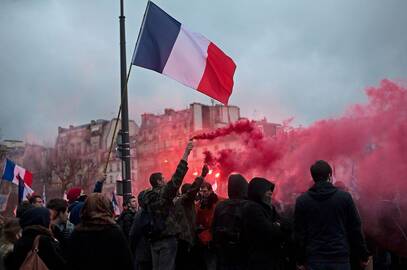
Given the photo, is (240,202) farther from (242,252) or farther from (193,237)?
(193,237)

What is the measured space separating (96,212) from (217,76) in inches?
274

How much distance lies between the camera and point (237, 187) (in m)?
7.13

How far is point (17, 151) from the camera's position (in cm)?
9994

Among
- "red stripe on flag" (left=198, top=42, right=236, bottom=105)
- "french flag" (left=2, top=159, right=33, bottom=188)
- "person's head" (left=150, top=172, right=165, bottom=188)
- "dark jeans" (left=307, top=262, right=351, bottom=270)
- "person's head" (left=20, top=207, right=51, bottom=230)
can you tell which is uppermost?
"red stripe on flag" (left=198, top=42, right=236, bottom=105)

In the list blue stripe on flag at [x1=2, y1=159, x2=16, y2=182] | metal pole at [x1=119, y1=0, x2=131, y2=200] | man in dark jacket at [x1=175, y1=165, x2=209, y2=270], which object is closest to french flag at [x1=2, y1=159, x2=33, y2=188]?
blue stripe on flag at [x1=2, y1=159, x2=16, y2=182]

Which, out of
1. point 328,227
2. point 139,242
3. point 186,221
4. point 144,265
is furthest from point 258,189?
point 144,265

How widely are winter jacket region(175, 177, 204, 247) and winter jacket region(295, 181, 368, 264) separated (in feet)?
Answer: 7.26

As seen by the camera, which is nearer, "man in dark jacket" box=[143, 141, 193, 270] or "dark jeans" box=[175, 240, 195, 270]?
"man in dark jacket" box=[143, 141, 193, 270]

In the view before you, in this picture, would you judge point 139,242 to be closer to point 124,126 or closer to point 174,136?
point 124,126

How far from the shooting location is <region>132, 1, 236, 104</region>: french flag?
1100 centimetres

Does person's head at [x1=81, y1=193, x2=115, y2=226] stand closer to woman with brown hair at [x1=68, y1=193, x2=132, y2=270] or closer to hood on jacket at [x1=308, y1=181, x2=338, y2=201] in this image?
woman with brown hair at [x1=68, y1=193, x2=132, y2=270]

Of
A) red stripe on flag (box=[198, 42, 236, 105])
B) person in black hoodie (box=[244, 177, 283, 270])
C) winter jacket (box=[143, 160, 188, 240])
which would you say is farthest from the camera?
red stripe on flag (box=[198, 42, 236, 105])

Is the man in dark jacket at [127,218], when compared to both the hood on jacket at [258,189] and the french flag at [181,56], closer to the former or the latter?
the french flag at [181,56]

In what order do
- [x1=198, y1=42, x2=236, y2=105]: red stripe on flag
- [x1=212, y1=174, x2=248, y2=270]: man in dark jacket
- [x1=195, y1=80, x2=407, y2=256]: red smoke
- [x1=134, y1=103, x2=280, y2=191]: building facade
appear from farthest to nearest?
[x1=134, y1=103, x2=280, y2=191]: building facade < [x1=198, y1=42, x2=236, y2=105]: red stripe on flag < [x1=195, y1=80, x2=407, y2=256]: red smoke < [x1=212, y1=174, x2=248, y2=270]: man in dark jacket
